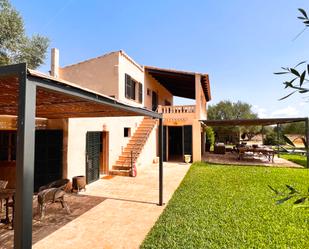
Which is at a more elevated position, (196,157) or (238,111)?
(238,111)

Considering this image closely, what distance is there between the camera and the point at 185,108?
647 inches

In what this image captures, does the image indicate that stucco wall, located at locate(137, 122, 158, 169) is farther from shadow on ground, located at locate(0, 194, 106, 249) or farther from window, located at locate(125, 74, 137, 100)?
shadow on ground, located at locate(0, 194, 106, 249)

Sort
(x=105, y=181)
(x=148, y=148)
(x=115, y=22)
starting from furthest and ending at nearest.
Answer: (x=148, y=148), (x=115, y=22), (x=105, y=181)

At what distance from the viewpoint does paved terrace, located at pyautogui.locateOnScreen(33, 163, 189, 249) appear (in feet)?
14.7

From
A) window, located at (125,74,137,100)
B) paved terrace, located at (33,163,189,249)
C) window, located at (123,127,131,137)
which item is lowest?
paved terrace, located at (33,163,189,249)

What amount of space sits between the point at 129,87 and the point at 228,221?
10913mm

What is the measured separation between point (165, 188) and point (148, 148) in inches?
243

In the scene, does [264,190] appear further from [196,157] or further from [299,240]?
[196,157]

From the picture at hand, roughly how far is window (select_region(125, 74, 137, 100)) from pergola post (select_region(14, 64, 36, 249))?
11.5m

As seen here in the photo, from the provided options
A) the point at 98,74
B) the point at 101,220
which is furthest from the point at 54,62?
the point at 101,220

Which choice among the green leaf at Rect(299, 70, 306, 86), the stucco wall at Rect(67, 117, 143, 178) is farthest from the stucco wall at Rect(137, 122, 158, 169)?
the green leaf at Rect(299, 70, 306, 86)

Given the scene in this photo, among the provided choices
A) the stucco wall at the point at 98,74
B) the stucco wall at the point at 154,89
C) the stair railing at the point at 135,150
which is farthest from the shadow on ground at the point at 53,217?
the stucco wall at the point at 154,89

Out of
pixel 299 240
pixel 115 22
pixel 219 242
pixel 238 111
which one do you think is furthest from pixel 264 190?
pixel 238 111

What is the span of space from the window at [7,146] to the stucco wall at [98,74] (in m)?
6.25
